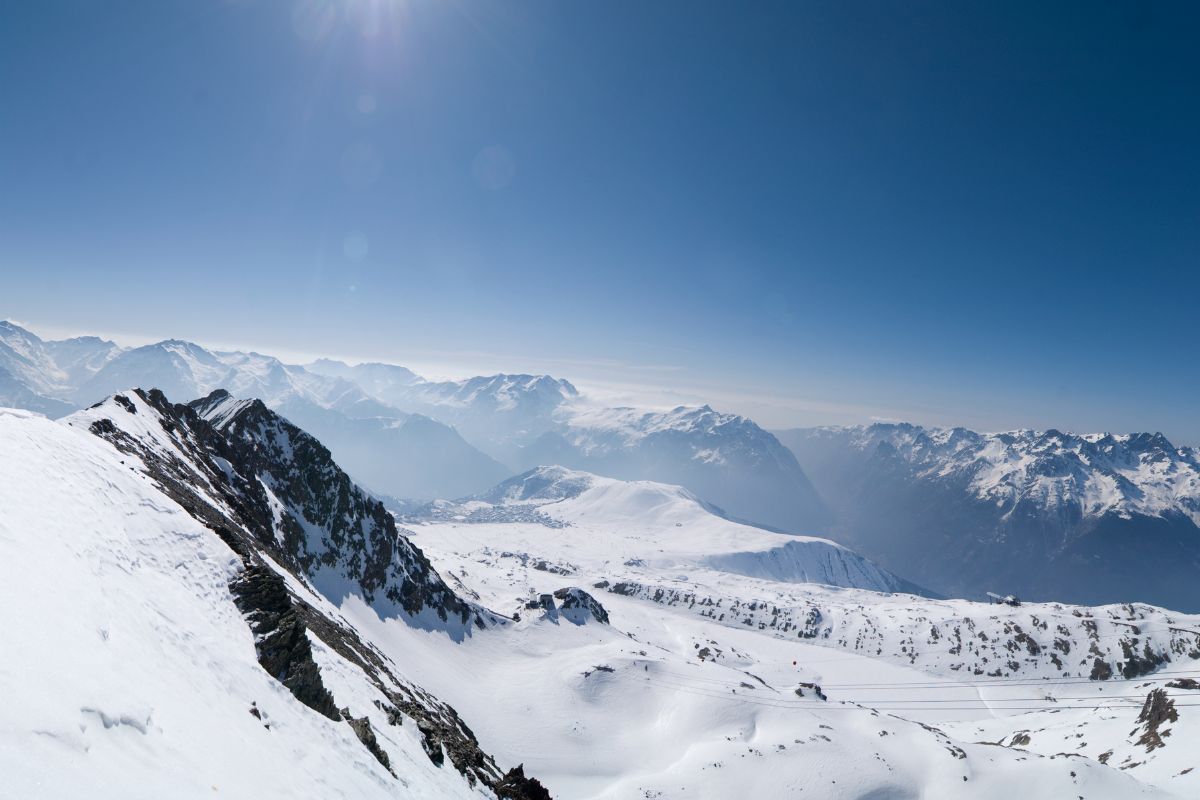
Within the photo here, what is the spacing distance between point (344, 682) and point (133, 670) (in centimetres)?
1709

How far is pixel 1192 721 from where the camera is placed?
265ft

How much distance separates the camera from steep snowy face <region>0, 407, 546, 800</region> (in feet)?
30.8

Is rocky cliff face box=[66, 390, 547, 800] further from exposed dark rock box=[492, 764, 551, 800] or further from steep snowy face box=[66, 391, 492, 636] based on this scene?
steep snowy face box=[66, 391, 492, 636]

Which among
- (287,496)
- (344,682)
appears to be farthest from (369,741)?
(287,496)

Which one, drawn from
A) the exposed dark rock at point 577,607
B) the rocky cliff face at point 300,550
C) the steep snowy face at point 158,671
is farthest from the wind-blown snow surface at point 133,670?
the exposed dark rock at point 577,607

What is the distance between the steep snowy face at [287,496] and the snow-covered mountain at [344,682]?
0.45m

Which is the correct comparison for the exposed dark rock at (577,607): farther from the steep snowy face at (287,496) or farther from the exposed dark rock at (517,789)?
the exposed dark rock at (517,789)

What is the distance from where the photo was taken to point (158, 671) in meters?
13.9

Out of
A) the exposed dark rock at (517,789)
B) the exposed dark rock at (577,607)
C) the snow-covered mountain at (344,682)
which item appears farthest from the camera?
the exposed dark rock at (577,607)

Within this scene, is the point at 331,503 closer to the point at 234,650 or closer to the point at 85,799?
the point at 234,650

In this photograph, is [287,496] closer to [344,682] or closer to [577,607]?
[344,682]

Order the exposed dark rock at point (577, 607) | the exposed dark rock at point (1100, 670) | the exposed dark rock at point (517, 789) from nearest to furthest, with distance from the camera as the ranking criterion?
the exposed dark rock at point (517, 789)
the exposed dark rock at point (577, 607)
the exposed dark rock at point (1100, 670)

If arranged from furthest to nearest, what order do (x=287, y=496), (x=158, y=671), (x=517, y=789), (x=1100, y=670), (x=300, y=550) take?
(x=1100, y=670), (x=287, y=496), (x=300, y=550), (x=517, y=789), (x=158, y=671)

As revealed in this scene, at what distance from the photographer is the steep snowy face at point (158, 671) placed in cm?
938
